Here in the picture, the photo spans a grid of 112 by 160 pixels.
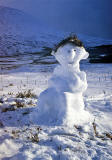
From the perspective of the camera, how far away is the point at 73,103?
3486mm

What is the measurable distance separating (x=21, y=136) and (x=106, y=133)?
1538 millimetres

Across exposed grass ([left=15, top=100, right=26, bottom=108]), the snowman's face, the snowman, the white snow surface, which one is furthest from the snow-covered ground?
the white snow surface

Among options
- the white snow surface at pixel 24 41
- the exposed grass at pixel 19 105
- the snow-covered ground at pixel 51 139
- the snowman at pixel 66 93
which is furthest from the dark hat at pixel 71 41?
the white snow surface at pixel 24 41

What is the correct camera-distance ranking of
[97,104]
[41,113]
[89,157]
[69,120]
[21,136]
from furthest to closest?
[97,104]
[41,113]
[69,120]
[21,136]
[89,157]

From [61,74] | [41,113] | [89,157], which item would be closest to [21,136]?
[41,113]

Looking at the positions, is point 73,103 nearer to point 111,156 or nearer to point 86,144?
point 86,144

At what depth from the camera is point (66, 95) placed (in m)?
3.32

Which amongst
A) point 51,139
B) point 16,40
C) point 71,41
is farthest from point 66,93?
point 16,40

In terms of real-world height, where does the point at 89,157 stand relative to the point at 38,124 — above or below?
below

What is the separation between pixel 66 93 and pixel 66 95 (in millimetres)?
40

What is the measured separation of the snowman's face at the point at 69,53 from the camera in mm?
3357

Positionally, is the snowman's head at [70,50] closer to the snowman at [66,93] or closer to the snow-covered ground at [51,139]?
the snowman at [66,93]

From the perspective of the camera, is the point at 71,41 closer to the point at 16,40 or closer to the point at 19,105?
the point at 19,105

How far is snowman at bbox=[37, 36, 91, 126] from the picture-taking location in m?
3.34
